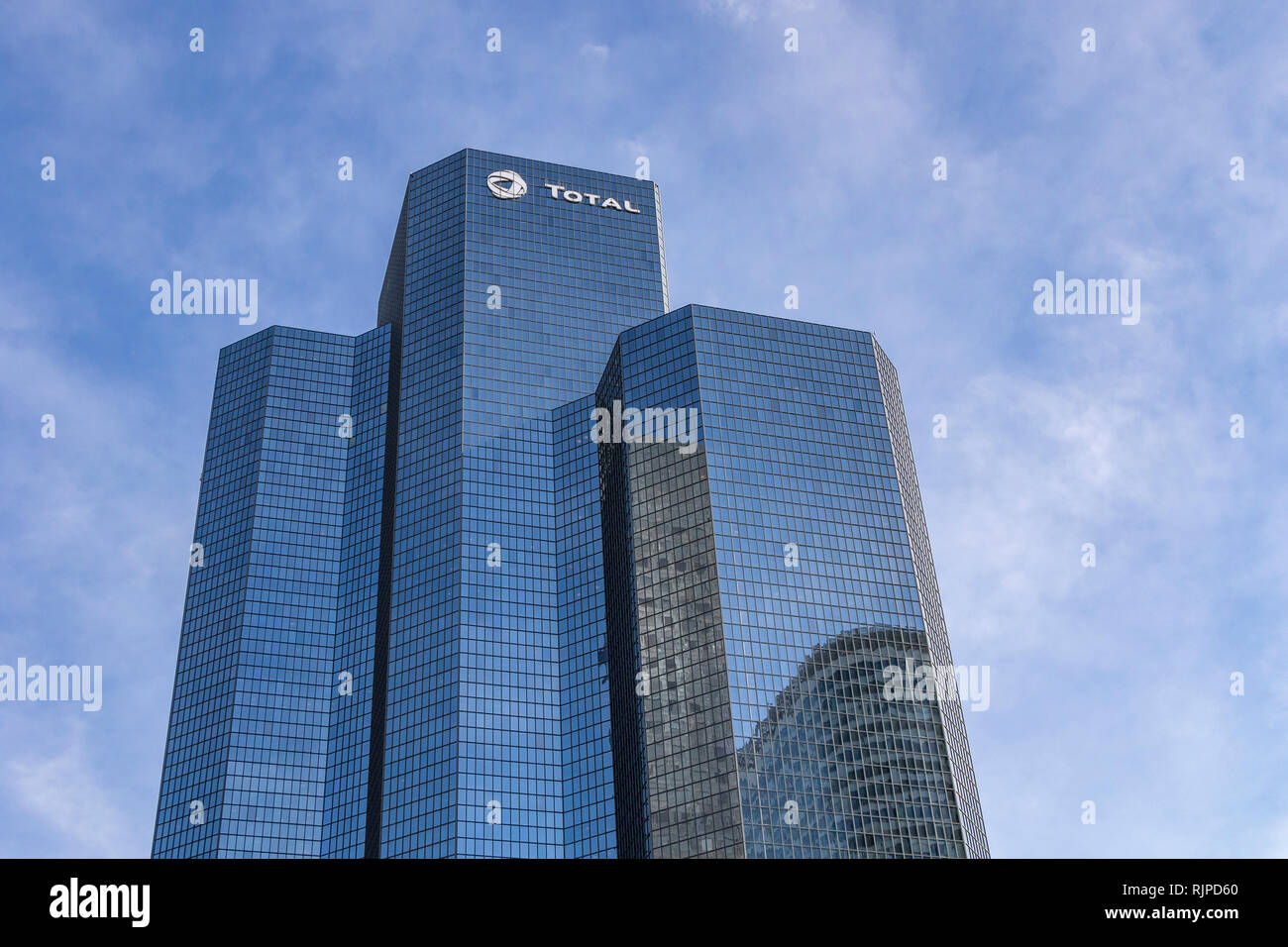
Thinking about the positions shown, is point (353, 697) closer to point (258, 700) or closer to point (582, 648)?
point (258, 700)

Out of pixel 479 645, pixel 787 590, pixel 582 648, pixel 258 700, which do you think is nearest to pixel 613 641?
pixel 582 648

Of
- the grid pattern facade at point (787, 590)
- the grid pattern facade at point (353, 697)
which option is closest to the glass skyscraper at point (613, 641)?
the grid pattern facade at point (787, 590)

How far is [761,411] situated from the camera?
6422 inches

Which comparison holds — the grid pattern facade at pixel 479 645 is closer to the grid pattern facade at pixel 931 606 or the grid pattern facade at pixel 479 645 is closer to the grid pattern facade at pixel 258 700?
the grid pattern facade at pixel 258 700

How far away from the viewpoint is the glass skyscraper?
13738 cm

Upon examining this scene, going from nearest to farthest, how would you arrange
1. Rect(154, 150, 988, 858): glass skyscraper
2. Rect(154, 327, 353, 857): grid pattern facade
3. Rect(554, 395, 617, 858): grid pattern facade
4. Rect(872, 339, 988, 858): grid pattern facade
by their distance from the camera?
Rect(154, 150, 988, 858): glass skyscraper → Rect(872, 339, 988, 858): grid pattern facade → Rect(554, 395, 617, 858): grid pattern facade → Rect(154, 327, 353, 857): grid pattern facade

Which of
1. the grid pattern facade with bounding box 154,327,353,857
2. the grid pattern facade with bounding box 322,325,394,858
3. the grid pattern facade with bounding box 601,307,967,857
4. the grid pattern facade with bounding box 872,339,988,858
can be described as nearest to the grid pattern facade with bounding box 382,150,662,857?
the grid pattern facade with bounding box 322,325,394,858

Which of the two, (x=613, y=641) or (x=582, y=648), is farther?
(x=582, y=648)

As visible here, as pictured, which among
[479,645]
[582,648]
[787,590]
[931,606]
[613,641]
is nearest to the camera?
[787,590]

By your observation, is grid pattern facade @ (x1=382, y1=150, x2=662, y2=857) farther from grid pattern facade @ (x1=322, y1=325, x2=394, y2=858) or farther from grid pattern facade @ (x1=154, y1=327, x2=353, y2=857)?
grid pattern facade @ (x1=154, y1=327, x2=353, y2=857)

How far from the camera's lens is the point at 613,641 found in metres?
172
